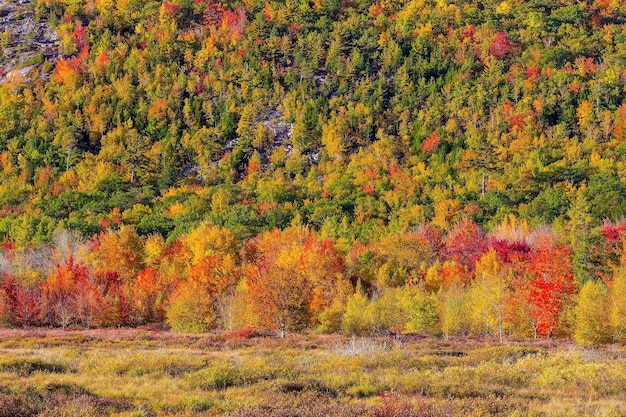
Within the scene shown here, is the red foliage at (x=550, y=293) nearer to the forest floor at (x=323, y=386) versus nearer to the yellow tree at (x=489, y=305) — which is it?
the yellow tree at (x=489, y=305)

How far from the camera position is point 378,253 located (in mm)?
75188

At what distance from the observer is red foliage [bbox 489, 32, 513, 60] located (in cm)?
18875

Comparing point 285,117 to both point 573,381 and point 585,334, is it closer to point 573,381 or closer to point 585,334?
point 585,334

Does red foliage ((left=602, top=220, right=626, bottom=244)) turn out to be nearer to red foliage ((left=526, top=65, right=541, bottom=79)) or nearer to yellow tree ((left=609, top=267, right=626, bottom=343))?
yellow tree ((left=609, top=267, right=626, bottom=343))

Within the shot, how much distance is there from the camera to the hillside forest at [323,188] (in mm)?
52156

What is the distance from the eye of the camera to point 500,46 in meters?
191

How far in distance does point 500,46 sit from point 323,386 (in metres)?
194

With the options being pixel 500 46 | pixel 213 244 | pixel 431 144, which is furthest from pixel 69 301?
pixel 500 46

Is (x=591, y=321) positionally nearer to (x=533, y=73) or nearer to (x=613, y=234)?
(x=613, y=234)

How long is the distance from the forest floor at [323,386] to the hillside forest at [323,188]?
18663 mm

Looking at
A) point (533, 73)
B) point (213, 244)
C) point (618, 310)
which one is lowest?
point (618, 310)

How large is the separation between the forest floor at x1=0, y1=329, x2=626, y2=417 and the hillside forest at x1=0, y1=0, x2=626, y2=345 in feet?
61.2

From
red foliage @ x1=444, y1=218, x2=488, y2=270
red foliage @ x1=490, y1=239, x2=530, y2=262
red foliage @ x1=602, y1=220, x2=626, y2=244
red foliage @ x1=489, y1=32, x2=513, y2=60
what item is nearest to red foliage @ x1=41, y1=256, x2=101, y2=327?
red foliage @ x1=444, y1=218, x2=488, y2=270

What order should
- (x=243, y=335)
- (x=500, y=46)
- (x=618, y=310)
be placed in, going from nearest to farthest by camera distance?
(x=618, y=310), (x=243, y=335), (x=500, y=46)
